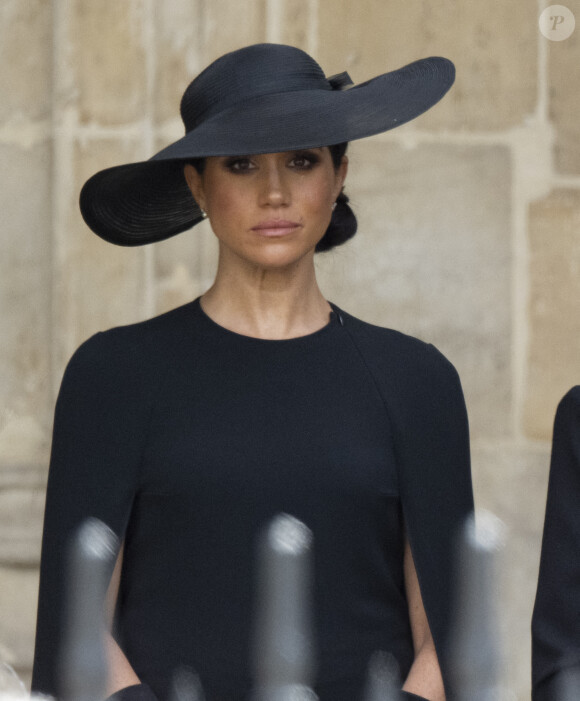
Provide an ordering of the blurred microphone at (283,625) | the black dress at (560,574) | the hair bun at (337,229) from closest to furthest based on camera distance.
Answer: the black dress at (560,574) → the blurred microphone at (283,625) → the hair bun at (337,229)

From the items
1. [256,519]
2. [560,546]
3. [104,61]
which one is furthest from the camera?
[104,61]

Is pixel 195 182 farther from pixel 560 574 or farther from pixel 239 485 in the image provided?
pixel 560 574

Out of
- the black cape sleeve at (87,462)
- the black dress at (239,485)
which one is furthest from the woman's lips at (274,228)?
the black cape sleeve at (87,462)

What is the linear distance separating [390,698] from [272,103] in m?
1.06

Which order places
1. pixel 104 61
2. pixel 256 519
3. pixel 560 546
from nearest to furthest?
pixel 560 546, pixel 256 519, pixel 104 61

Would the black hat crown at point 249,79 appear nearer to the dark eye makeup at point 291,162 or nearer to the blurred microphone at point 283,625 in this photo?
the dark eye makeup at point 291,162

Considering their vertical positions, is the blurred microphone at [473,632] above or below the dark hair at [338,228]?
below

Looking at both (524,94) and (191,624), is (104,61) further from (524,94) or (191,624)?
(191,624)

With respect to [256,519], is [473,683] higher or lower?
lower

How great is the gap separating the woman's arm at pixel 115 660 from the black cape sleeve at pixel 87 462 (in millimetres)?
85

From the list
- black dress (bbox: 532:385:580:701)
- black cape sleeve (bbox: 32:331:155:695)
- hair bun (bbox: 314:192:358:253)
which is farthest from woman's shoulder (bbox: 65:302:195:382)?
black dress (bbox: 532:385:580:701)

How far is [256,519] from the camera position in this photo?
225 centimetres

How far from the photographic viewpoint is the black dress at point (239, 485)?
225cm

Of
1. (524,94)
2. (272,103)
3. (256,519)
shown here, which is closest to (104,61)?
(524,94)
